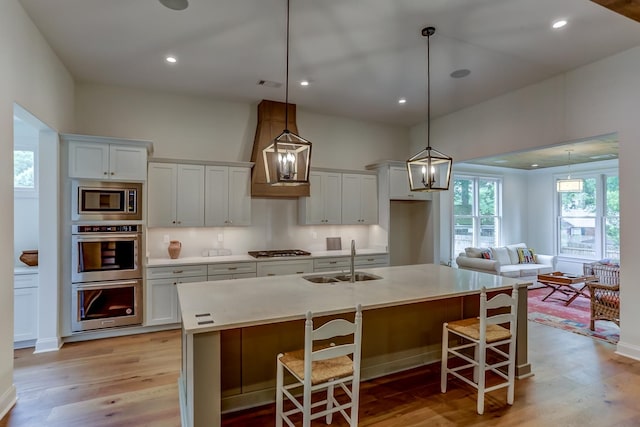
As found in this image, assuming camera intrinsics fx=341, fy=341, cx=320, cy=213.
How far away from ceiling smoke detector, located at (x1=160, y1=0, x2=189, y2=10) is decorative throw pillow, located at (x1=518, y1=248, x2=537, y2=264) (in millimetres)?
8145

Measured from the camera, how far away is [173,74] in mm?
4211

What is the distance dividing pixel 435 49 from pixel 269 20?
176 cm

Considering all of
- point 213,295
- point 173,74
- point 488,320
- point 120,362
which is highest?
point 173,74

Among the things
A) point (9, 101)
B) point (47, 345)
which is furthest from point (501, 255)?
point (9, 101)

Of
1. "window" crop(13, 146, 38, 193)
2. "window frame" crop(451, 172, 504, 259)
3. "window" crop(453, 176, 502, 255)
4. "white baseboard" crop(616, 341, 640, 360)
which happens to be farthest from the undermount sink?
"window" crop(453, 176, 502, 255)

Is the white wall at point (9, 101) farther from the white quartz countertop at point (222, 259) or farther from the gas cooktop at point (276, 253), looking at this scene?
the gas cooktop at point (276, 253)

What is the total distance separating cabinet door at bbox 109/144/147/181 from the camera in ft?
13.5

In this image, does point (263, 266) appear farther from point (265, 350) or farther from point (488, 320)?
point (488, 320)

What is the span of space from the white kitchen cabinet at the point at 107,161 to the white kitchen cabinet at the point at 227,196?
2.88 ft

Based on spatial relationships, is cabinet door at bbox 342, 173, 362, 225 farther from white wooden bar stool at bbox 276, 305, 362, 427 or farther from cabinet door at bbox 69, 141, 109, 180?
white wooden bar stool at bbox 276, 305, 362, 427

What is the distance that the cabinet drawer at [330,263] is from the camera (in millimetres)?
5207

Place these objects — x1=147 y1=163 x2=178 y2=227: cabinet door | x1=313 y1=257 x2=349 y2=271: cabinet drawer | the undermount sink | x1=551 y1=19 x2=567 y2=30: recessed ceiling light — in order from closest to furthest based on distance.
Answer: x1=551 y1=19 x2=567 y2=30: recessed ceiling light < the undermount sink < x1=147 y1=163 x2=178 y2=227: cabinet door < x1=313 y1=257 x2=349 y2=271: cabinet drawer

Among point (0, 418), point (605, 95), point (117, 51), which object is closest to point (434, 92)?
point (605, 95)

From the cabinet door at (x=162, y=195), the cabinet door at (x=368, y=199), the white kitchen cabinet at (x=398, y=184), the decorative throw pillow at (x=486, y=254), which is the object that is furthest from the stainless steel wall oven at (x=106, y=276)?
the decorative throw pillow at (x=486, y=254)
